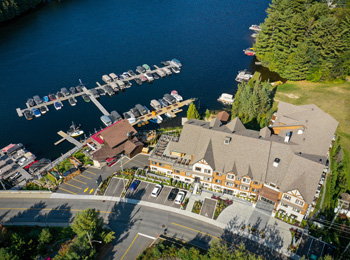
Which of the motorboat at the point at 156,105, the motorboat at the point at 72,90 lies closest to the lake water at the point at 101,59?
the motorboat at the point at 156,105

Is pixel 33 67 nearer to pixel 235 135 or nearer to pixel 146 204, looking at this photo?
pixel 146 204

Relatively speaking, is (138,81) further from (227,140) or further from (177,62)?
(227,140)

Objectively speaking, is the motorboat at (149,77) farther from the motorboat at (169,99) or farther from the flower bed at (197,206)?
the flower bed at (197,206)

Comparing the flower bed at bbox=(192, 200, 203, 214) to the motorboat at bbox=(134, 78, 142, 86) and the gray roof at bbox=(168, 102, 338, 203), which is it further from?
the motorboat at bbox=(134, 78, 142, 86)

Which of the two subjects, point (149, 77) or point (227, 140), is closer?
point (227, 140)

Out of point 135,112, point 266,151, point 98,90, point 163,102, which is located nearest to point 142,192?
point 266,151

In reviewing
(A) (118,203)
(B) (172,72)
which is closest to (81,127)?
(A) (118,203)
